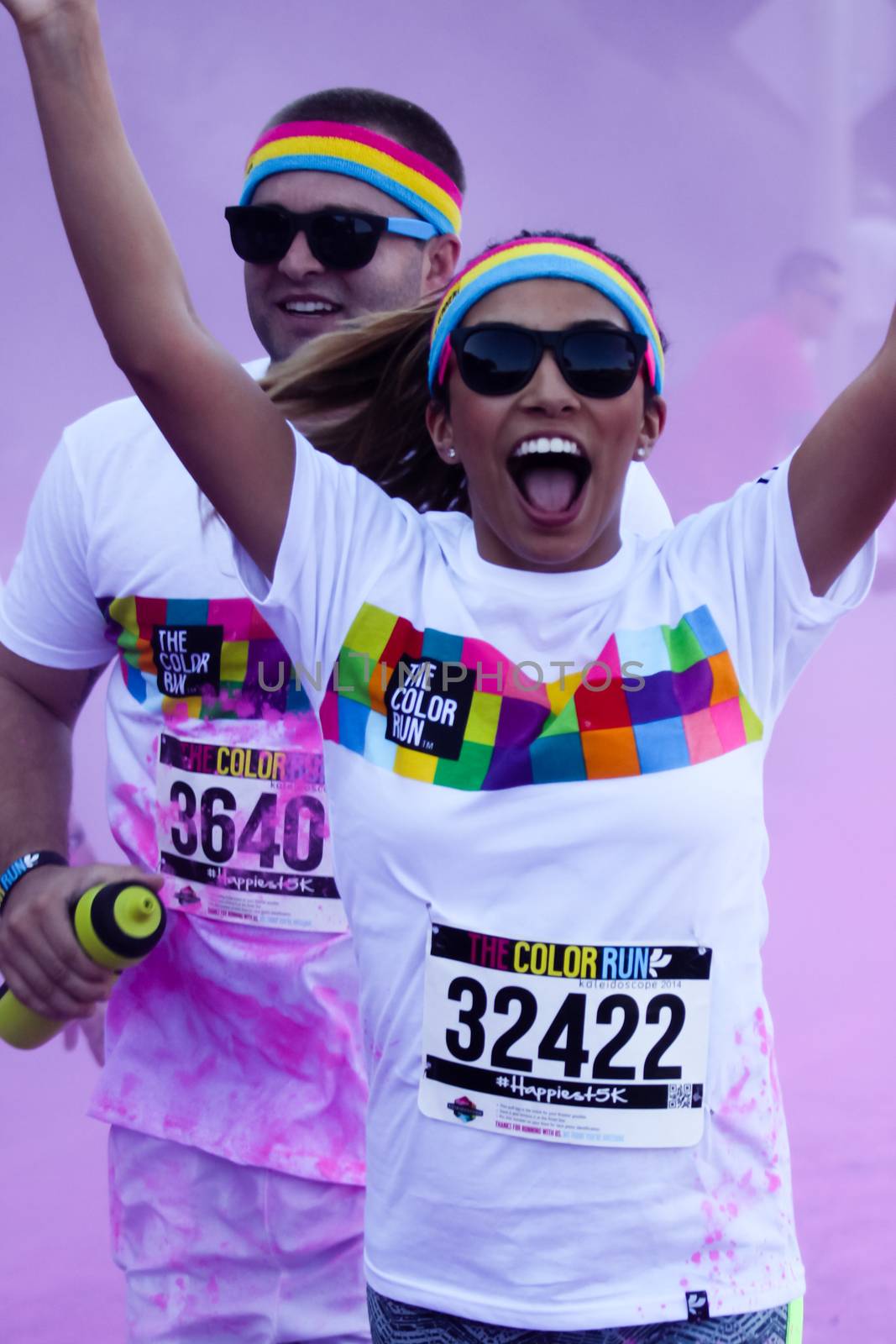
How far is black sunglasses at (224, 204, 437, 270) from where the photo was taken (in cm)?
228

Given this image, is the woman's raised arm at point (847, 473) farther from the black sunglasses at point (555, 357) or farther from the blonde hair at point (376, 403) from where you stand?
the blonde hair at point (376, 403)

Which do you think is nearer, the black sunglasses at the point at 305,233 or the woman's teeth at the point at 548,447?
the woman's teeth at the point at 548,447

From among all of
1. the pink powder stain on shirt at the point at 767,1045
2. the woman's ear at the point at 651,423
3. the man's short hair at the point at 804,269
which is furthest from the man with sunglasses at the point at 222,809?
the man's short hair at the point at 804,269

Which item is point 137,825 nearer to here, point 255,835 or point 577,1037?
point 255,835

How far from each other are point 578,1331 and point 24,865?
0.94m

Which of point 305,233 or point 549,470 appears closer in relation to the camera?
point 549,470

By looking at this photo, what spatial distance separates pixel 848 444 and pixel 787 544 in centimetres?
10

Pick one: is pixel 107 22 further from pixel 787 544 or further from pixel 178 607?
pixel 787 544

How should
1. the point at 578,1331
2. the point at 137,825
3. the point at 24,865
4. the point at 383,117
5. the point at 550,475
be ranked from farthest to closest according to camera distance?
1. the point at 383,117
2. the point at 137,825
3. the point at 24,865
4. the point at 550,475
5. the point at 578,1331

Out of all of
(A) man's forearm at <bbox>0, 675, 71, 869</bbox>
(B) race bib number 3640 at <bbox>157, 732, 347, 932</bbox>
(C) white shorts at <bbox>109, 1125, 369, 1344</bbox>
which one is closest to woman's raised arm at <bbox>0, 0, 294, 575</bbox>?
(B) race bib number 3640 at <bbox>157, 732, 347, 932</bbox>

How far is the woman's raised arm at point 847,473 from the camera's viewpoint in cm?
146

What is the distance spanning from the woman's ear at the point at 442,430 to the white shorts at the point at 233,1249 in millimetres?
1000

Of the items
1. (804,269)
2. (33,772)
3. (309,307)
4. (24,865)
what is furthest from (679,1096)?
(804,269)

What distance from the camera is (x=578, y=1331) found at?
1472mm
